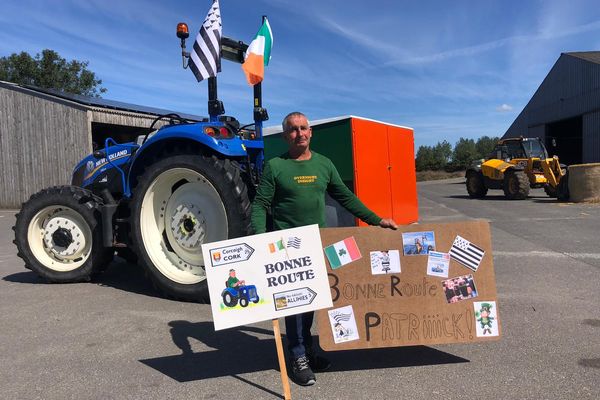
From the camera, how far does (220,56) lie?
4926mm

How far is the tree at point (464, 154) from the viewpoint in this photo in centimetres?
5442

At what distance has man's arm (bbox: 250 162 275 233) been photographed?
2.88 m

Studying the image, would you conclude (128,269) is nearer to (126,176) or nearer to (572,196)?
(126,176)

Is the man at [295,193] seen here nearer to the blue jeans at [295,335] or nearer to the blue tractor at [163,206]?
the blue jeans at [295,335]

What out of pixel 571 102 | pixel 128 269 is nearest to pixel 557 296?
pixel 128 269

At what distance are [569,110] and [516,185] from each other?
20.2 metres

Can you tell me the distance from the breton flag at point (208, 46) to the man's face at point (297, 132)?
7.61ft

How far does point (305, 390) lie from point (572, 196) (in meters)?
14.2

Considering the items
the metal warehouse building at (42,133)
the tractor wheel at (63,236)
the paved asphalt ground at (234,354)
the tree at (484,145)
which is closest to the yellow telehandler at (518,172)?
the paved asphalt ground at (234,354)

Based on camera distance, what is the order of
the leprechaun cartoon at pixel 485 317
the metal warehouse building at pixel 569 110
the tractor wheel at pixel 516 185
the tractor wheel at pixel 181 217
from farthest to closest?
the metal warehouse building at pixel 569 110 < the tractor wheel at pixel 516 185 < the tractor wheel at pixel 181 217 < the leprechaun cartoon at pixel 485 317

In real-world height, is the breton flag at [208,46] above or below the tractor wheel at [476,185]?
above

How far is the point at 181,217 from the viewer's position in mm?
4652

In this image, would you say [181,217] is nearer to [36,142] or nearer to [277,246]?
[277,246]

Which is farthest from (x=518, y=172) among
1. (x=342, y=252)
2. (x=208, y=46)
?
(x=342, y=252)
